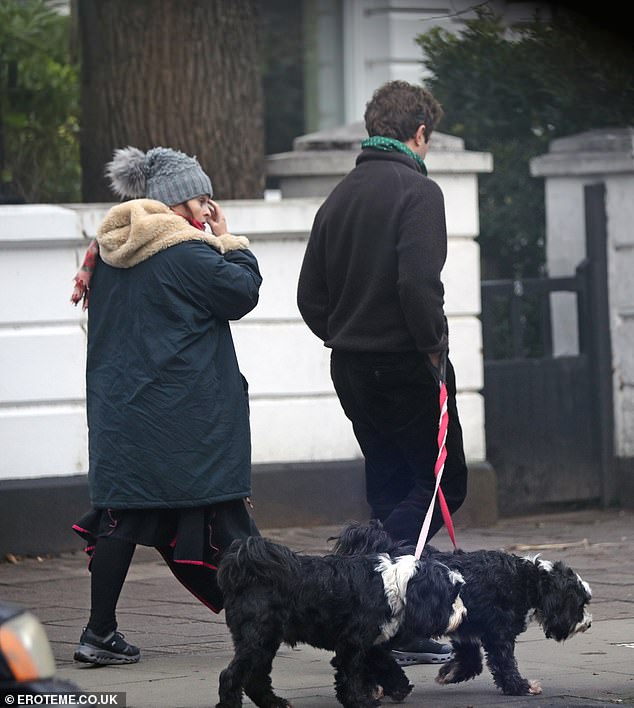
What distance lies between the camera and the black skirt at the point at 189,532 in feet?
18.4

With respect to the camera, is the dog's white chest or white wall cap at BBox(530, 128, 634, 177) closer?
the dog's white chest

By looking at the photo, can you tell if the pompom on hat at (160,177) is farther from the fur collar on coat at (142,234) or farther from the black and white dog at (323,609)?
the black and white dog at (323,609)

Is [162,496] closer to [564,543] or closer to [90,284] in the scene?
[90,284]

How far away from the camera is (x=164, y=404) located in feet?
18.4

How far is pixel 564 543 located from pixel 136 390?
146 inches

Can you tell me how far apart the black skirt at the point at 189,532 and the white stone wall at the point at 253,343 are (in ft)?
8.45

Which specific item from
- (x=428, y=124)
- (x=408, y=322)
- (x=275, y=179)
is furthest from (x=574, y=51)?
(x=408, y=322)

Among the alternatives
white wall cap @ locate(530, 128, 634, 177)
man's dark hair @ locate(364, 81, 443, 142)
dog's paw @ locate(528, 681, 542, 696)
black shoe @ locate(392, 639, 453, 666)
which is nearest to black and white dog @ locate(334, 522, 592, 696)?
dog's paw @ locate(528, 681, 542, 696)

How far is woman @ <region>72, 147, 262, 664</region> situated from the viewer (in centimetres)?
560

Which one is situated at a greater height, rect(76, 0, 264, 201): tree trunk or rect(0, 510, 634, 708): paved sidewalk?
rect(76, 0, 264, 201): tree trunk

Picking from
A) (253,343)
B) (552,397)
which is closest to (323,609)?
(253,343)

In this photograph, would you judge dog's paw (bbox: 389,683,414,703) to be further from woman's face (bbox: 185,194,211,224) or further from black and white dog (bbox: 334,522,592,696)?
woman's face (bbox: 185,194,211,224)

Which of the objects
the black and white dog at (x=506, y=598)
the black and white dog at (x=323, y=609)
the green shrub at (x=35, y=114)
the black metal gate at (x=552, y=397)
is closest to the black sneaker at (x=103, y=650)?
the black and white dog at (x=323, y=609)

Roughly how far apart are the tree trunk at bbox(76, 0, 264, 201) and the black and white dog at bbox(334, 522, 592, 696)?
407 cm
